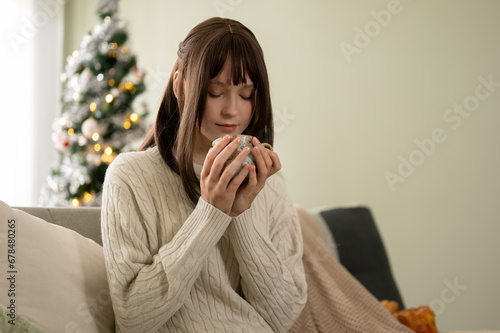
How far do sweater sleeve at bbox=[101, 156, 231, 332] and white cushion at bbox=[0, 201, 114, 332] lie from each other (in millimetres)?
81

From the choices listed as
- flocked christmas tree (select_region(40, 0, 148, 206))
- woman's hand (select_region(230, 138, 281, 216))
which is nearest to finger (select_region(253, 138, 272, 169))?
woman's hand (select_region(230, 138, 281, 216))

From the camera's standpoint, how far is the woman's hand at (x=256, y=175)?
1.22 metres

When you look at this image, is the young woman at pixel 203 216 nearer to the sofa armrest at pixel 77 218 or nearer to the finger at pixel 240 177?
the finger at pixel 240 177

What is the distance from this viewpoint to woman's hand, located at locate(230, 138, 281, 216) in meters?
1.22

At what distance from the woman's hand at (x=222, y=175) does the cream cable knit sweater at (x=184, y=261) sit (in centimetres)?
3

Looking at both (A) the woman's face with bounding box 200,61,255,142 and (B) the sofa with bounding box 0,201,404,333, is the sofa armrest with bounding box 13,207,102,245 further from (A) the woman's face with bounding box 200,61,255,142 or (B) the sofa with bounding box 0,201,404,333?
(A) the woman's face with bounding box 200,61,255,142

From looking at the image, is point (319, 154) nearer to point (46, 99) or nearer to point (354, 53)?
point (354, 53)

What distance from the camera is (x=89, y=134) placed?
381cm

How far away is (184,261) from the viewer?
1.20m

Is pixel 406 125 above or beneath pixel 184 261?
above

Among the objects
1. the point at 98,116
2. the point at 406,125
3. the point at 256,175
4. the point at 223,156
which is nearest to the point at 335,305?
the point at 256,175

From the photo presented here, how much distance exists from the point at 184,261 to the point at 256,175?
0.24 metres

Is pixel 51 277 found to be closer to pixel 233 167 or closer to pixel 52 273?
pixel 52 273

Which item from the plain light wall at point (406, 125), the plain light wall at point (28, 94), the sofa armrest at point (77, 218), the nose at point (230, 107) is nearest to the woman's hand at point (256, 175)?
the nose at point (230, 107)
